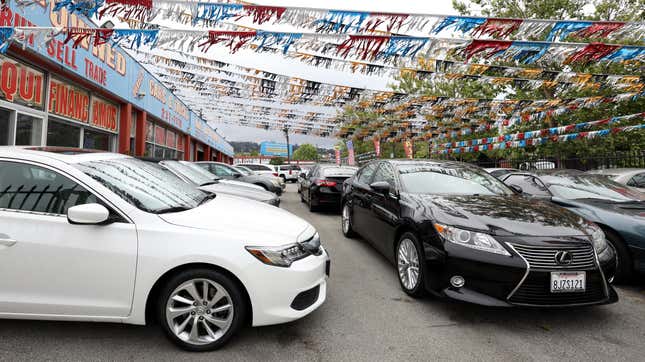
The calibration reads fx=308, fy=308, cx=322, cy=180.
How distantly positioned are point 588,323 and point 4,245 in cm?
464

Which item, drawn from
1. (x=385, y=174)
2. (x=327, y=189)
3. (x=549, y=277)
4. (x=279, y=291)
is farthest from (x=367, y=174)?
(x=279, y=291)

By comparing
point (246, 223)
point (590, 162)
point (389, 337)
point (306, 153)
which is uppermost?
point (306, 153)

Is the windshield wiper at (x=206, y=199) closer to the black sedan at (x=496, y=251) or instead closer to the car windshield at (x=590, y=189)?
the black sedan at (x=496, y=251)

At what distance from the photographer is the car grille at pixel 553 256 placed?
2.50 metres

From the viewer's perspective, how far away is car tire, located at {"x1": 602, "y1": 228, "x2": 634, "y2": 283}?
11.3 feet

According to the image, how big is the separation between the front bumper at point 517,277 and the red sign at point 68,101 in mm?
9351

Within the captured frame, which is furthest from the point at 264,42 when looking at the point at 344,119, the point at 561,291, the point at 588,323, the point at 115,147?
the point at 344,119

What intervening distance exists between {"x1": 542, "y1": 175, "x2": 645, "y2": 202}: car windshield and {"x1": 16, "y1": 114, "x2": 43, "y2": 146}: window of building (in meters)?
10.4

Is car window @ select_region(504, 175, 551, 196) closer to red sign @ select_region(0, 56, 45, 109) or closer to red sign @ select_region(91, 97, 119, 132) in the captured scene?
red sign @ select_region(0, 56, 45, 109)

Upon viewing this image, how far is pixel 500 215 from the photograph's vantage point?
2.94 metres

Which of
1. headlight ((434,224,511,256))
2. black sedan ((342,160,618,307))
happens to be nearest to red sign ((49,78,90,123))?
black sedan ((342,160,618,307))

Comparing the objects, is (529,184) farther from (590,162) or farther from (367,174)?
(590,162)

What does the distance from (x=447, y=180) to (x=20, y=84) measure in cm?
866

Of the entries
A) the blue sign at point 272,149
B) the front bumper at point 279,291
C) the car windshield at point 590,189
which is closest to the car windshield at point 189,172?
the front bumper at point 279,291
